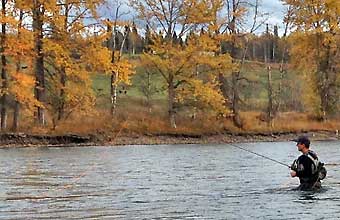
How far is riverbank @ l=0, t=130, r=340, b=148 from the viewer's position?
157 feet

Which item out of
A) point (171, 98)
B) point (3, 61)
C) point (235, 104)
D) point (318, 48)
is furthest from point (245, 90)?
point (3, 61)

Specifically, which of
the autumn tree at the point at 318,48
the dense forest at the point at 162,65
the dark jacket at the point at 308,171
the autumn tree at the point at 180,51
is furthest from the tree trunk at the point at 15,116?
the dark jacket at the point at 308,171

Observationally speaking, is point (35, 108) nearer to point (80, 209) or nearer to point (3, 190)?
point (3, 190)

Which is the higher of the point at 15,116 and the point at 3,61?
the point at 3,61

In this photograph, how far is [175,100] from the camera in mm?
56062

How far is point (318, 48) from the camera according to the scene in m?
60.1

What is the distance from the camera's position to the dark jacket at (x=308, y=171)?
20812mm

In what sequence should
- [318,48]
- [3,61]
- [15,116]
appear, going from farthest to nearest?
[318,48]
[15,116]
[3,61]

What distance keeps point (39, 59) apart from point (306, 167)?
32729 mm

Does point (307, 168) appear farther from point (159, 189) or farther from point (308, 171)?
point (159, 189)

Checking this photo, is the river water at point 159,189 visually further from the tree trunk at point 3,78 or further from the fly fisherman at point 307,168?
the tree trunk at point 3,78

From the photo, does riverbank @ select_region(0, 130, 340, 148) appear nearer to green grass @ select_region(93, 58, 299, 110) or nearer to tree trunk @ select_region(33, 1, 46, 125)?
tree trunk @ select_region(33, 1, 46, 125)

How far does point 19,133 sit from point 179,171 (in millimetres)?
21736

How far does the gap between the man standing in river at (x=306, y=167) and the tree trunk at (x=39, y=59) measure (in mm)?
31386
